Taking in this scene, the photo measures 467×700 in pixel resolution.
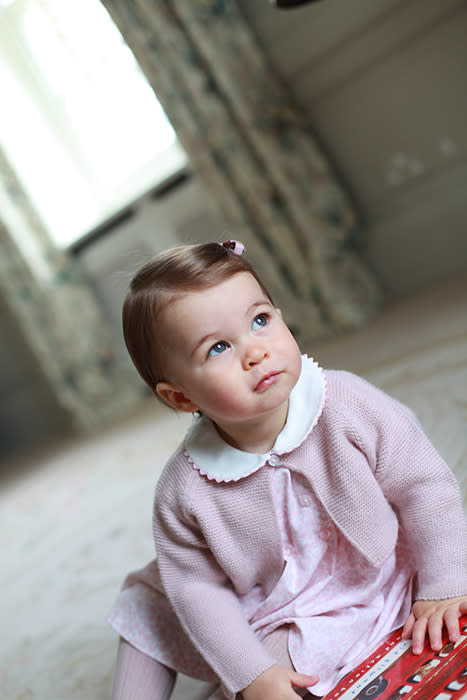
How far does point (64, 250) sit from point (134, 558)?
2317 millimetres

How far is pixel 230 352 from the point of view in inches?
25.0

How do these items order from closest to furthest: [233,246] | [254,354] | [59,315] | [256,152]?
[254,354] < [233,246] < [256,152] < [59,315]

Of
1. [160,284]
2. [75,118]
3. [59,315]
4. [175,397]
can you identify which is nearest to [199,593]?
[175,397]

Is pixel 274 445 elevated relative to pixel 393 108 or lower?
lower

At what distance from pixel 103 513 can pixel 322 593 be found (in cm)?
102

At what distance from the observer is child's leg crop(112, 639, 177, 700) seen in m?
0.74

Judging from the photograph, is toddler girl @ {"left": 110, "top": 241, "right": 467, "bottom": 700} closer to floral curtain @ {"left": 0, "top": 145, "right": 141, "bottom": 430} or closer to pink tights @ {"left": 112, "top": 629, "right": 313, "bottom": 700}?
pink tights @ {"left": 112, "top": 629, "right": 313, "bottom": 700}

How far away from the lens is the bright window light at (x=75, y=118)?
10.0ft

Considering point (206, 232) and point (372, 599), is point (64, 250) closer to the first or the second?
point (206, 232)

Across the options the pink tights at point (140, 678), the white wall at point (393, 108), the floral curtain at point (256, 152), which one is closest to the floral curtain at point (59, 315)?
the floral curtain at point (256, 152)

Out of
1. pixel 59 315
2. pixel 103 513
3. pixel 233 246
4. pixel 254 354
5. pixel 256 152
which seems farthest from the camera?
pixel 59 315

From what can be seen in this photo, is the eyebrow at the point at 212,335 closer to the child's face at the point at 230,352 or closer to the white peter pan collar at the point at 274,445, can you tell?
the child's face at the point at 230,352

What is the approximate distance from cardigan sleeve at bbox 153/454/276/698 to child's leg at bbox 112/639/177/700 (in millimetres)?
108

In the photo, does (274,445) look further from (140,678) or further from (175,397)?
(140,678)
